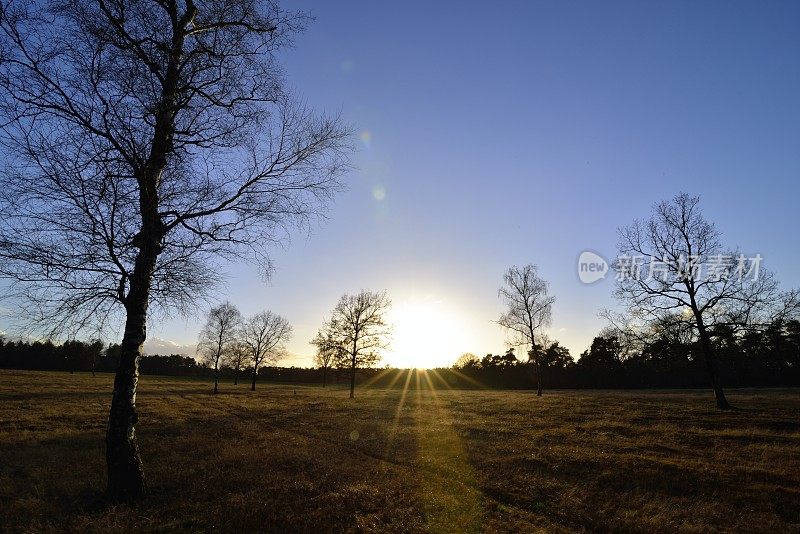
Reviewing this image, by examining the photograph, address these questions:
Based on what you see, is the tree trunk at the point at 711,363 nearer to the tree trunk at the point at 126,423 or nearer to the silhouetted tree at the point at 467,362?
the tree trunk at the point at 126,423

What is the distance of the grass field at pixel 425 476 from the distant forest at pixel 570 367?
20.3 ft

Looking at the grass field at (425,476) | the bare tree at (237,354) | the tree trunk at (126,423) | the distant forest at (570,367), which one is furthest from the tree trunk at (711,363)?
the bare tree at (237,354)

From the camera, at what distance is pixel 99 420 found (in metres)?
22.9

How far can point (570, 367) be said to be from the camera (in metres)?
87.6

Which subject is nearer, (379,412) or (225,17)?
(225,17)

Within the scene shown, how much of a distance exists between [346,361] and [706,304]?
34.3 metres

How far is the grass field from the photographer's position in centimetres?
795

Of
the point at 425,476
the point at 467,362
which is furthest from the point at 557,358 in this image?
the point at 425,476

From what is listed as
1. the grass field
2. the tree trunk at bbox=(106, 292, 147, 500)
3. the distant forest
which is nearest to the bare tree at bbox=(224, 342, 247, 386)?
the distant forest

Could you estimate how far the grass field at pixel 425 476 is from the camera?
7.95 m

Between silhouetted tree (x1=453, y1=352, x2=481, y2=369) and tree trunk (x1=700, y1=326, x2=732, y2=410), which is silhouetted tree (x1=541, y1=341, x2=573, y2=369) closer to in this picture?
silhouetted tree (x1=453, y1=352, x2=481, y2=369)

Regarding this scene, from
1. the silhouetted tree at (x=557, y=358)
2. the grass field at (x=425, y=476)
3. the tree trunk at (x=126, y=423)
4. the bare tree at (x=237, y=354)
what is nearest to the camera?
the grass field at (x=425, y=476)

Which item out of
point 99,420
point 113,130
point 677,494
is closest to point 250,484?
point 113,130

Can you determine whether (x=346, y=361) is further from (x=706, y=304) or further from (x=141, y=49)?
(x=141, y=49)
